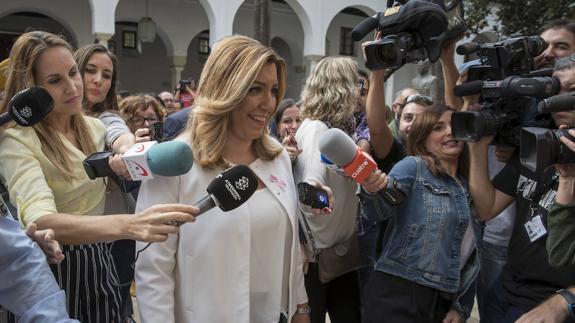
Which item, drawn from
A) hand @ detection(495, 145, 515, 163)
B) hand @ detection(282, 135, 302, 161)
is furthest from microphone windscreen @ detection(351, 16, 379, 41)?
hand @ detection(495, 145, 515, 163)

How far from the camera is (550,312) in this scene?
2.12 m

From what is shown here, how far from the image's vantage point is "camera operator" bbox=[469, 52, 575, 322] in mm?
2174

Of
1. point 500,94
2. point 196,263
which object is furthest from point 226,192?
point 500,94

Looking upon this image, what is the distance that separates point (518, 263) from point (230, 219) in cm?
145

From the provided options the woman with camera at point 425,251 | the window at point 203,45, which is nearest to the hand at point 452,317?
the woman with camera at point 425,251

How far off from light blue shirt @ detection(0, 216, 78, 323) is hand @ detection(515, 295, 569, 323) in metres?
1.80

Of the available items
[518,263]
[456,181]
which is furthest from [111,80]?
[518,263]

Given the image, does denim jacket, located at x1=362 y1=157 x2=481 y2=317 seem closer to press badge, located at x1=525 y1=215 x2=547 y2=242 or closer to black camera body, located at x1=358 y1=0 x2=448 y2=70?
press badge, located at x1=525 y1=215 x2=547 y2=242

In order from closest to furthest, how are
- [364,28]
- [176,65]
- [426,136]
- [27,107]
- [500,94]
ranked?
[27,107] → [500,94] → [364,28] → [426,136] → [176,65]

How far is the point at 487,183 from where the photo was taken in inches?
104

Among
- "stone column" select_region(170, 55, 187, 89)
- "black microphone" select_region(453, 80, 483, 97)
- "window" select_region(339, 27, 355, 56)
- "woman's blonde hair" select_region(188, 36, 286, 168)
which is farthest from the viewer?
"window" select_region(339, 27, 355, 56)

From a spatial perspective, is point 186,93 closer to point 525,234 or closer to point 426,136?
point 426,136

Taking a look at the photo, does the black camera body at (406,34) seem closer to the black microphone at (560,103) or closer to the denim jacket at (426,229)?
the denim jacket at (426,229)

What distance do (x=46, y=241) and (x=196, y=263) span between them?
504 millimetres
